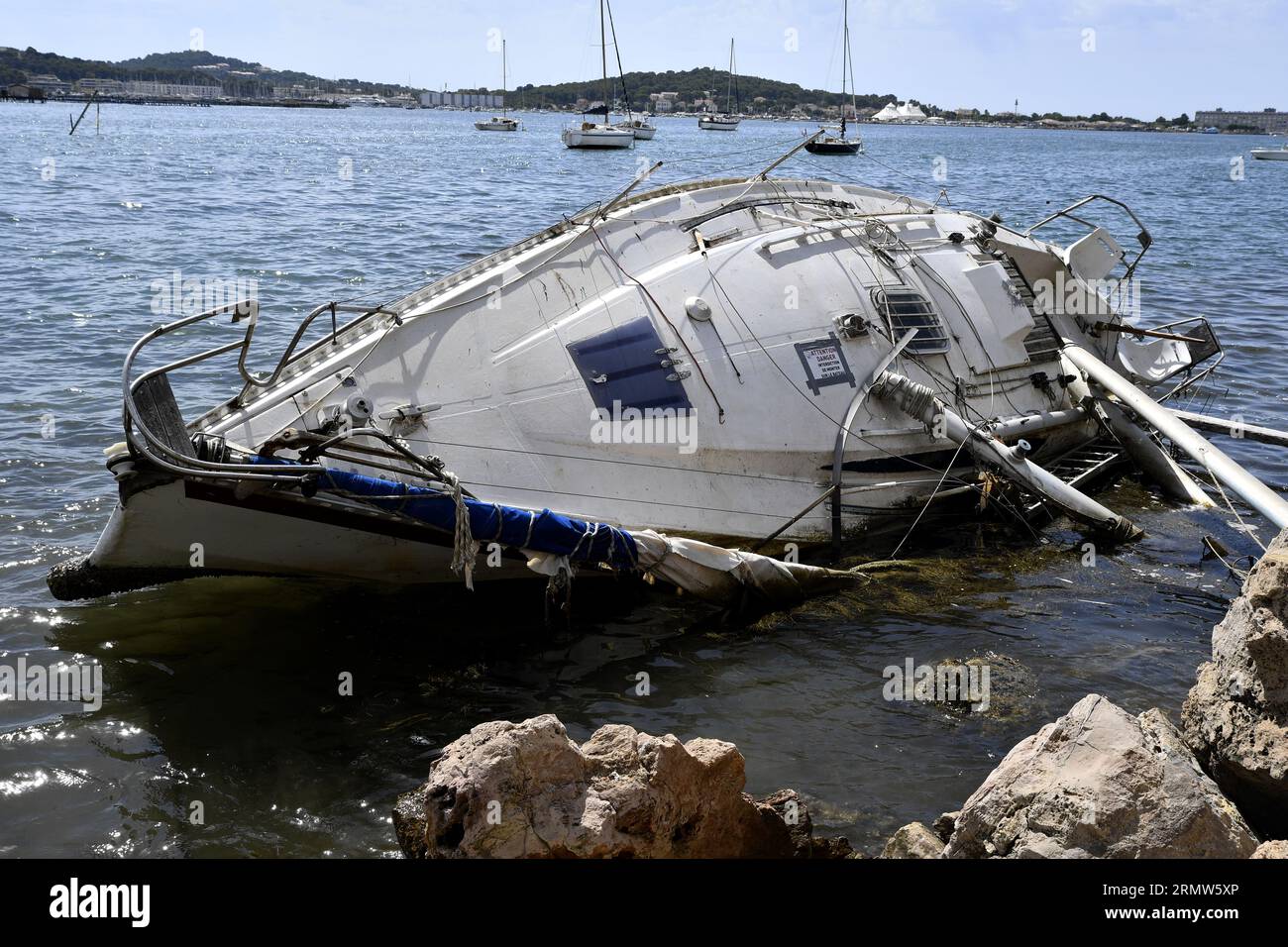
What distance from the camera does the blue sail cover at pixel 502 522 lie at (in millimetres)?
10008

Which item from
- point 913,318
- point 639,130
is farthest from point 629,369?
point 639,130

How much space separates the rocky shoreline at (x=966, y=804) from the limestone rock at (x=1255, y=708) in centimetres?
1

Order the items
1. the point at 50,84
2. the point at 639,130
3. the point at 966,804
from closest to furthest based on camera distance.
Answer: the point at 966,804, the point at 639,130, the point at 50,84

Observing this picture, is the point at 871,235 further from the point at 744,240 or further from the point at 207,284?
the point at 207,284

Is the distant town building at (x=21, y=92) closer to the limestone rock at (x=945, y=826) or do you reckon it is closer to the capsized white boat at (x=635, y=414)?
the capsized white boat at (x=635, y=414)

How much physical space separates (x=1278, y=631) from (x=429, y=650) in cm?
700

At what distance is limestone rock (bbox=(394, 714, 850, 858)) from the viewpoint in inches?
243

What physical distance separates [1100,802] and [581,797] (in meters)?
2.82

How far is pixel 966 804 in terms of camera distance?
257 inches

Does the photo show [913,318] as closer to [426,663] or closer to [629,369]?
[629,369]

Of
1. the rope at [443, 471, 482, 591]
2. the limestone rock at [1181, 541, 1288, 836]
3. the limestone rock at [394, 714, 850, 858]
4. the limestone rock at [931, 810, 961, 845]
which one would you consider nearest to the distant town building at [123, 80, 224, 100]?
the rope at [443, 471, 482, 591]

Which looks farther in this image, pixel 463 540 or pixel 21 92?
pixel 21 92

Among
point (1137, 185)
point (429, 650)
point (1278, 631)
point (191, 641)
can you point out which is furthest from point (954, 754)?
point (1137, 185)

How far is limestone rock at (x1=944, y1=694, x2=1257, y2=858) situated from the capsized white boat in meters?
4.85
